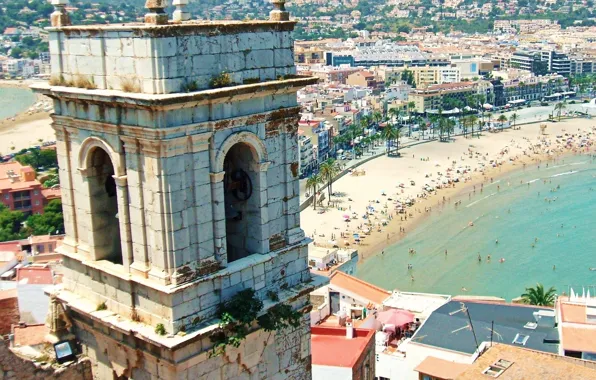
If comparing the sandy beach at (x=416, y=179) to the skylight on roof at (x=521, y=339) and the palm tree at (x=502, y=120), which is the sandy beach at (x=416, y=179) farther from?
the skylight on roof at (x=521, y=339)

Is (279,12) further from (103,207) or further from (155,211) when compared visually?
(103,207)

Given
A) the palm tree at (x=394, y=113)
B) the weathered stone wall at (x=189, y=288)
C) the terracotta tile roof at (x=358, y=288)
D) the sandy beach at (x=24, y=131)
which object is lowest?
the sandy beach at (x=24, y=131)

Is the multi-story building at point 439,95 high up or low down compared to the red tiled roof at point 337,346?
down

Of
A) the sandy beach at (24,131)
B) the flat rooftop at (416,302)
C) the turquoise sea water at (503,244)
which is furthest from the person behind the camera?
the sandy beach at (24,131)

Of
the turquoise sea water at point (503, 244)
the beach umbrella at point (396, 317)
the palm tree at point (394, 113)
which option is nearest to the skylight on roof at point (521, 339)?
the beach umbrella at point (396, 317)

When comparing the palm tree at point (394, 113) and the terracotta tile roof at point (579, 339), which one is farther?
the palm tree at point (394, 113)

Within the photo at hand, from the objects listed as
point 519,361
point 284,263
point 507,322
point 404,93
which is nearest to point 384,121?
point 404,93

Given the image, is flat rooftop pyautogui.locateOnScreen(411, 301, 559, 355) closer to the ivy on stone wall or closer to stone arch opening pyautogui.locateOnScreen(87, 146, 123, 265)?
the ivy on stone wall

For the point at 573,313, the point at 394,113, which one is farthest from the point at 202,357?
the point at 394,113
